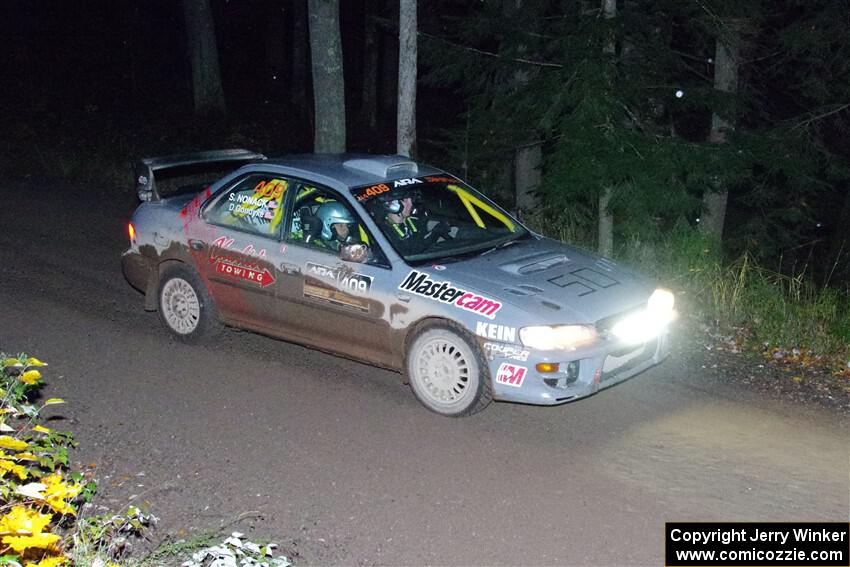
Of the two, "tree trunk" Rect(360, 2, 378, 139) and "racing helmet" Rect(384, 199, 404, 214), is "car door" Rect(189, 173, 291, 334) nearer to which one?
"racing helmet" Rect(384, 199, 404, 214)

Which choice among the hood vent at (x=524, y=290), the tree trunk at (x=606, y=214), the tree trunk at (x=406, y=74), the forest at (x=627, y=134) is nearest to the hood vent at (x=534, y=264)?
the hood vent at (x=524, y=290)

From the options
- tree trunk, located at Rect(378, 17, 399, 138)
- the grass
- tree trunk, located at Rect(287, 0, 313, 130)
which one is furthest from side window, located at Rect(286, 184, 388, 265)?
tree trunk, located at Rect(378, 17, 399, 138)

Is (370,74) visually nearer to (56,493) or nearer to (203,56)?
(203,56)

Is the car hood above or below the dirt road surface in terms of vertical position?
above

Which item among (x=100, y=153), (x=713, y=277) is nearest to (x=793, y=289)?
(x=713, y=277)

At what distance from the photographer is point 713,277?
34.0 feet

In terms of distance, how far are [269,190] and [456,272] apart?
194 centimetres

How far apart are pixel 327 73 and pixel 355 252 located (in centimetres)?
725

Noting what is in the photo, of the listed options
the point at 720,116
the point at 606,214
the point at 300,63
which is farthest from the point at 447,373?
the point at 300,63

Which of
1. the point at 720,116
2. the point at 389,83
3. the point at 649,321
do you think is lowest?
the point at 649,321

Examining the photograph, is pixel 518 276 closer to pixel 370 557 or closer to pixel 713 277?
pixel 370 557

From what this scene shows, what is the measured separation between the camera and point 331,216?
812 cm

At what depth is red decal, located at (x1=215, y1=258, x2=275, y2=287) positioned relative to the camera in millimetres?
8281

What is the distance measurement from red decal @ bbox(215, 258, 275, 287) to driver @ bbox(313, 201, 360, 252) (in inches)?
21.6
